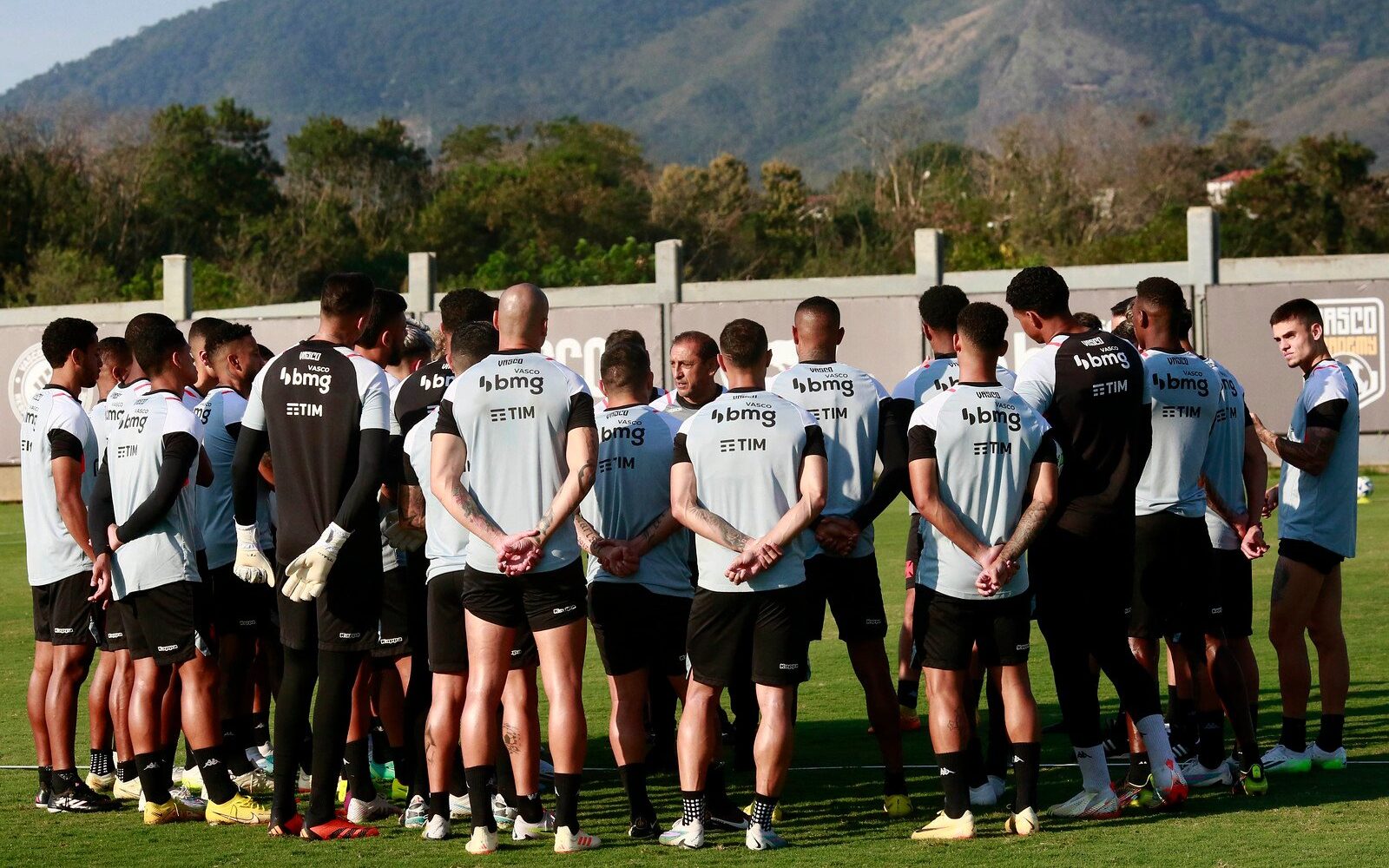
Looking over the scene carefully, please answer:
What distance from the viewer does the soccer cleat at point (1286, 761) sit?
7.56 metres

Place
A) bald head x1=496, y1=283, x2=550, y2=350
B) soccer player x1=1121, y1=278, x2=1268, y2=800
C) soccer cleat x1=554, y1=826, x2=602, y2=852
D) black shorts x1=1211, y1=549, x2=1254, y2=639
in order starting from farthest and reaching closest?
black shorts x1=1211, y1=549, x2=1254, y2=639 < soccer player x1=1121, y1=278, x2=1268, y2=800 < bald head x1=496, y1=283, x2=550, y2=350 < soccer cleat x1=554, y1=826, x2=602, y2=852

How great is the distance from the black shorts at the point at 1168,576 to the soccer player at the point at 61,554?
14.9 feet

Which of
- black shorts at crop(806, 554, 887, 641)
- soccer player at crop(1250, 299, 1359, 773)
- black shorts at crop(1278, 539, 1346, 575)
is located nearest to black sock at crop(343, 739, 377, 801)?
black shorts at crop(806, 554, 887, 641)

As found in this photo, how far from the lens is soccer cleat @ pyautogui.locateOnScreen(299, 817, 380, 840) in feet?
21.8

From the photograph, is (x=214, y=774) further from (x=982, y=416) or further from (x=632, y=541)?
(x=982, y=416)

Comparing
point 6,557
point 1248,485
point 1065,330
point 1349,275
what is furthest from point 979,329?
point 1349,275

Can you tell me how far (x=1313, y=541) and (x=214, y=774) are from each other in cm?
502

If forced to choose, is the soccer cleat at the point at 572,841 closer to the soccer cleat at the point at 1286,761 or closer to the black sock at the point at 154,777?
the black sock at the point at 154,777

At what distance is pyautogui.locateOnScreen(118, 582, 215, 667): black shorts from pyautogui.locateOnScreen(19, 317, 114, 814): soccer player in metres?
0.27

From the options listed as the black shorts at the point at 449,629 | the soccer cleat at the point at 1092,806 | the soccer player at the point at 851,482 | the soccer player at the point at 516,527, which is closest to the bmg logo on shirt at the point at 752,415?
the soccer player at the point at 516,527

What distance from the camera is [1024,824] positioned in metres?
6.46

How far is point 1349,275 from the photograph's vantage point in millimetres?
26109

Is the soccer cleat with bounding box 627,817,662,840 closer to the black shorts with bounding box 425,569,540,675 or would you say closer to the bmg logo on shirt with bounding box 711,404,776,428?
the black shorts with bounding box 425,569,540,675

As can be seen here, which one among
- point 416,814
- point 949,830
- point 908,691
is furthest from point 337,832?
point 908,691
